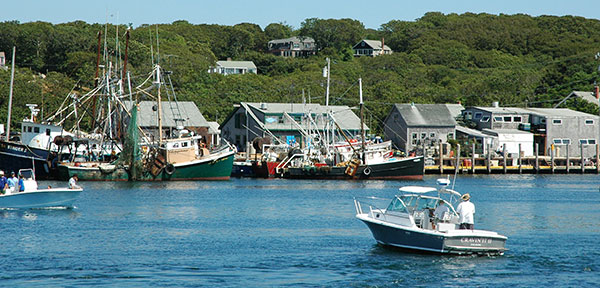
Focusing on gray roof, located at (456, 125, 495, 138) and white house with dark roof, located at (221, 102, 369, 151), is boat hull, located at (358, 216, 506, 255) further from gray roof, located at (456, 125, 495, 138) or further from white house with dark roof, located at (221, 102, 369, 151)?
gray roof, located at (456, 125, 495, 138)

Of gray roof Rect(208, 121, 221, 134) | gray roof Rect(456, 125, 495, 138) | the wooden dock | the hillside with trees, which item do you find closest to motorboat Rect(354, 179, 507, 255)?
the wooden dock

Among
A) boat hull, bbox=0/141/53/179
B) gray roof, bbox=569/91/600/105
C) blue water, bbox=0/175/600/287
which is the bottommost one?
blue water, bbox=0/175/600/287

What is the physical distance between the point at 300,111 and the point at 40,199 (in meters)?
60.6

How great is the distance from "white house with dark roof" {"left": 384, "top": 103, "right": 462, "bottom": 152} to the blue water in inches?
1816

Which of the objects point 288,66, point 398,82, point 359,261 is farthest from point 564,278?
point 288,66

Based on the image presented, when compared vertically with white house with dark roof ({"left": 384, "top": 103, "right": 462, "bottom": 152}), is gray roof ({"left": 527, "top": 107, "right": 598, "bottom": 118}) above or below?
above

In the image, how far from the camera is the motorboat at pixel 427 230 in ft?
107

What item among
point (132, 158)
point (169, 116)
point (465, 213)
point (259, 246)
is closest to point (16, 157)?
point (132, 158)

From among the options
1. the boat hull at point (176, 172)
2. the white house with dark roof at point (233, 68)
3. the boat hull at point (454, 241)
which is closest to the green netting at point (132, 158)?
the boat hull at point (176, 172)

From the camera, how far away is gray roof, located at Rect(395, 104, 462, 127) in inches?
4353

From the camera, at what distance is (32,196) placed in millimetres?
47250

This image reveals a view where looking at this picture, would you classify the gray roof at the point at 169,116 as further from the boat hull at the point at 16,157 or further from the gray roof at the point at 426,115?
the boat hull at the point at 16,157

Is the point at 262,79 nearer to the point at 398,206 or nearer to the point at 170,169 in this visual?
the point at 170,169

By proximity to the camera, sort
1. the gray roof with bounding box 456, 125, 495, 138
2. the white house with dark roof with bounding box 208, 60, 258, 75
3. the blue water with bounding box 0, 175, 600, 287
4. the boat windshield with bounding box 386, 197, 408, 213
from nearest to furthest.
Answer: the blue water with bounding box 0, 175, 600, 287
the boat windshield with bounding box 386, 197, 408, 213
the gray roof with bounding box 456, 125, 495, 138
the white house with dark roof with bounding box 208, 60, 258, 75
